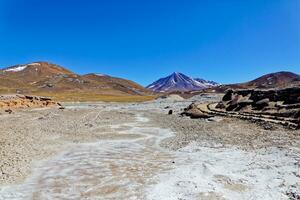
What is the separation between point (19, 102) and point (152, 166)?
2336 inches

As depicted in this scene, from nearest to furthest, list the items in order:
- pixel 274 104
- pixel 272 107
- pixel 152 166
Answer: pixel 152 166, pixel 272 107, pixel 274 104

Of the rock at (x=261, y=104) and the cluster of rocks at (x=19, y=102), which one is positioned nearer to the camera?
the rock at (x=261, y=104)

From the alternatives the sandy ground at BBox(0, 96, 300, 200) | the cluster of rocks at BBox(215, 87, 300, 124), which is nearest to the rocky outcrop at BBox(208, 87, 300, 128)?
the cluster of rocks at BBox(215, 87, 300, 124)

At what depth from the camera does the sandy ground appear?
15883mm

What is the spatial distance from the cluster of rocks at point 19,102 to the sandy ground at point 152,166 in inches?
1493

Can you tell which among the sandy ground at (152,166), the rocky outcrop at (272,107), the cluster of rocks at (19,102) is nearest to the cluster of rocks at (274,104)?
the rocky outcrop at (272,107)

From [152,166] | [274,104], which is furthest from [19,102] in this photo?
[152,166]

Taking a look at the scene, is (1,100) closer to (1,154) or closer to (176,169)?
(1,154)

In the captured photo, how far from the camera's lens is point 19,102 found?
243 ft

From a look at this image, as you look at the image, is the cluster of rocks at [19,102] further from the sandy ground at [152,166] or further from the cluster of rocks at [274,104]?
the cluster of rocks at [274,104]

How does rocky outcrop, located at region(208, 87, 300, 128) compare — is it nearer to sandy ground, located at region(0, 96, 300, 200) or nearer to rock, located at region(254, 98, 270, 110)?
rock, located at region(254, 98, 270, 110)

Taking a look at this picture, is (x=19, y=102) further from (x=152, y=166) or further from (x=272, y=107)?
(x=152, y=166)

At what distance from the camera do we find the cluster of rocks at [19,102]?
68450 mm

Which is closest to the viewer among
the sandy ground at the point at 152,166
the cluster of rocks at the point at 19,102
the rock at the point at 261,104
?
the sandy ground at the point at 152,166
